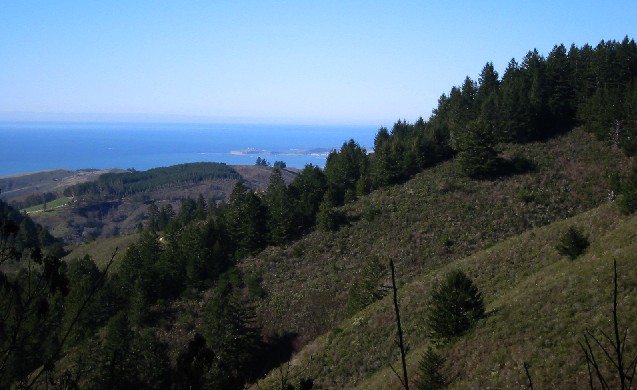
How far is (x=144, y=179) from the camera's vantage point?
600 feet

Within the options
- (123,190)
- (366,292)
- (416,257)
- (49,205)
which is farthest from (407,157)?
(123,190)

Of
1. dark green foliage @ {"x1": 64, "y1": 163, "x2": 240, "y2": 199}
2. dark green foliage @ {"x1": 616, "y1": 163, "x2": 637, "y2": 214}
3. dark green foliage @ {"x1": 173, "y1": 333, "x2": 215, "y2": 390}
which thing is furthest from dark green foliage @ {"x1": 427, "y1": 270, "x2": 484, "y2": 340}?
dark green foliage @ {"x1": 64, "y1": 163, "x2": 240, "y2": 199}

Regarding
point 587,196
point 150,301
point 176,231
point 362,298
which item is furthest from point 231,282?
point 587,196

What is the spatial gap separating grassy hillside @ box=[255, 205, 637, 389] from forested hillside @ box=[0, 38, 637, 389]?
0.31ft

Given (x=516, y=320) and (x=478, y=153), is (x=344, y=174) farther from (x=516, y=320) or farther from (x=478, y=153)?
(x=516, y=320)

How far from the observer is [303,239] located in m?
47.0

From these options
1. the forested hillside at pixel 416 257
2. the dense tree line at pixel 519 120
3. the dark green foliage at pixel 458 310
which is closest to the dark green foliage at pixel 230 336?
the forested hillside at pixel 416 257

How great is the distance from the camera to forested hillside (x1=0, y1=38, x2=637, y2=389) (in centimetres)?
1967

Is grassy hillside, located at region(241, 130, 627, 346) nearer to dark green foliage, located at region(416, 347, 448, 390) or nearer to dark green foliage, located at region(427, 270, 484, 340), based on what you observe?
dark green foliage, located at region(427, 270, 484, 340)

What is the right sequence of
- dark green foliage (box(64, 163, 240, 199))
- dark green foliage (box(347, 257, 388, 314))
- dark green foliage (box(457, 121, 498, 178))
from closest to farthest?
1. dark green foliage (box(347, 257, 388, 314))
2. dark green foliage (box(457, 121, 498, 178))
3. dark green foliage (box(64, 163, 240, 199))

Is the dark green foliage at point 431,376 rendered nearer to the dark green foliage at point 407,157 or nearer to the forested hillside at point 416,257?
the forested hillside at point 416,257

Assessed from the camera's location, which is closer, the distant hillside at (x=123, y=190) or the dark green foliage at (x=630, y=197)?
the dark green foliage at (x=630, y=197)

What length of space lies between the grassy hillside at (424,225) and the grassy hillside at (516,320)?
6084 millimetres

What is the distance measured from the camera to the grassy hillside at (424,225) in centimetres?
3722
